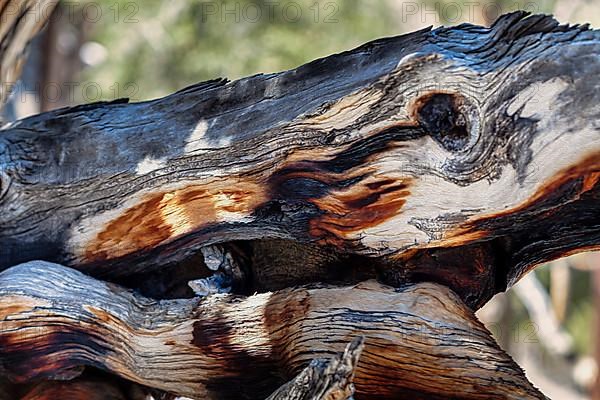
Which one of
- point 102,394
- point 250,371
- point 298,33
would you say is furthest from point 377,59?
point 298,33

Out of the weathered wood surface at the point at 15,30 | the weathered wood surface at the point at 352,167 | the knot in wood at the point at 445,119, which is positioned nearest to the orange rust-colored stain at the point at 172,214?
the weathered wood surface at the point at 352,167

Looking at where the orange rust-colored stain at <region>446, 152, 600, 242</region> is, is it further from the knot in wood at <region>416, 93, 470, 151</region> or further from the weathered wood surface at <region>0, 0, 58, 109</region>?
the weathered wood surface at <region>0, 0, 58, 109</region>

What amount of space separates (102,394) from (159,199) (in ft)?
0.99

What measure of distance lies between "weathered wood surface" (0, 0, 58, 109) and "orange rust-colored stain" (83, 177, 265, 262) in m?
0.44

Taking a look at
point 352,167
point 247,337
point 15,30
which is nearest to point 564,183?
point 352,167

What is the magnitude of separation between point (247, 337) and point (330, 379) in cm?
26

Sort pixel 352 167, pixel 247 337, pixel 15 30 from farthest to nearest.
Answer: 1. pixel 15 30
2. pixel 247 337
3. pixel 352 167

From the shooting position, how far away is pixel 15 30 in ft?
4.95

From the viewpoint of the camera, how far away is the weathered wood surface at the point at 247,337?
105 cm

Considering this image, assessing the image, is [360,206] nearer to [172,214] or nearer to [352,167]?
[352,167]

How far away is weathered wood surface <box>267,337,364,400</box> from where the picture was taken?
0.92 meters

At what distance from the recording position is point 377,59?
3.51 ft

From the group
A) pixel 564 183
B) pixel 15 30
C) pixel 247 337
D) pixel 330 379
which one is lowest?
pixel 330 379

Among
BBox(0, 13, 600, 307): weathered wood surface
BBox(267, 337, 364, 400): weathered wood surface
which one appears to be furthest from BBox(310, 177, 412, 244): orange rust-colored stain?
BBox(267, 337, 364, 400): weathered wood surface
